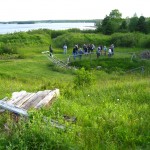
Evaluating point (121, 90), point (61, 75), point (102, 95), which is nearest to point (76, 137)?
point (102, 95)

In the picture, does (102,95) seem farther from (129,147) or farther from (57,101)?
(129,147)

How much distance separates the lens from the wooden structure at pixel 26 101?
27.6ft

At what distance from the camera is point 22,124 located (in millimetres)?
6980

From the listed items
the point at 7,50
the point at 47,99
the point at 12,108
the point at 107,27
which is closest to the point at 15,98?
the point at 47,99

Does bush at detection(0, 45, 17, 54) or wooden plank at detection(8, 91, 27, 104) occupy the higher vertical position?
wooden plank at detection(8, 91, 27, 104)

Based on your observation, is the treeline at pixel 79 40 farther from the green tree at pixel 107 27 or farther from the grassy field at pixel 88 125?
the grassy field at pixel 88 125

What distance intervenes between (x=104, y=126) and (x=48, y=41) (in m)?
47.7

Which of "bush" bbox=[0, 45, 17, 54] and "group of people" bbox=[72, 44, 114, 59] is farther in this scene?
"bush" bbox=[0, 45, 17, 54]

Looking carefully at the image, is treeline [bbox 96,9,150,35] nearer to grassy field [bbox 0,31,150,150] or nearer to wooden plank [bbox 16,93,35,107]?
grassy field [bbox 0,31,150,150]

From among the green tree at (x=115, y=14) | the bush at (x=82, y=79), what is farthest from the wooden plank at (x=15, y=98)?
the green tree at (x=115, y=14)

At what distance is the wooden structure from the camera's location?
8.41m

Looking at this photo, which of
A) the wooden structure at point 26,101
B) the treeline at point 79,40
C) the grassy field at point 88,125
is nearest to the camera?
the grassy field at point 88,125

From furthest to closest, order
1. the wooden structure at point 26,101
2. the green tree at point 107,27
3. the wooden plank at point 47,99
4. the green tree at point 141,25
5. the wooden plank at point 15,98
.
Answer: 1. the green tree at point 107,27
2. the green tree at point 141,25
3. the wooden plank at point 15,98
4. the wooden plank at point 47,99
5. the wooden structure at point 26,101

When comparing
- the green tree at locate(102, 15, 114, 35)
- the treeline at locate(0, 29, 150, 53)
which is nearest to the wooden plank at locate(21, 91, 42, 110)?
the treeline at locate(0, 29, 150, 53)
